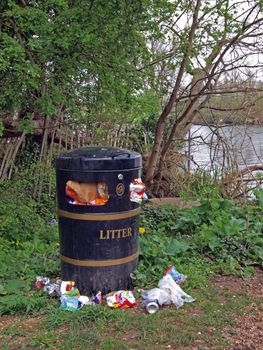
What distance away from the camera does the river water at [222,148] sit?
9.47 metres

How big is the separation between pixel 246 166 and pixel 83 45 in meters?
5.21

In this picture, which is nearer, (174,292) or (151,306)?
(151,306)

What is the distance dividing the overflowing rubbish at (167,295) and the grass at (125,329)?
0.06m

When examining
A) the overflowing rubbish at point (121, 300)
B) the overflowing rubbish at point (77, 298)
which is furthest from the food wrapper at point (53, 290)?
the overflowing rubbish at point (121, 300)

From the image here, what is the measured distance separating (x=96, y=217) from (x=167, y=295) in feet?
2.82

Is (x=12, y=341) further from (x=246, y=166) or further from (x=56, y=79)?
(x=246, y=166)

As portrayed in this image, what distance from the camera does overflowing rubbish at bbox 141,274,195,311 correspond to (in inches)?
150

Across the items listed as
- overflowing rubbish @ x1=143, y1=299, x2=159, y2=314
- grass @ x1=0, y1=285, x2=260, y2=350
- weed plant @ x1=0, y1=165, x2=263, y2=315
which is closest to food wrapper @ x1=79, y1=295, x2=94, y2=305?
grass @ x1=0, y1=285, x2=260, y2=350

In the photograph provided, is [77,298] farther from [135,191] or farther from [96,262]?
[135,191]

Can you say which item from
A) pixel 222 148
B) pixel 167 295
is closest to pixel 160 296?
pixel 167 295

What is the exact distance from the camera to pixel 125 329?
345 cm

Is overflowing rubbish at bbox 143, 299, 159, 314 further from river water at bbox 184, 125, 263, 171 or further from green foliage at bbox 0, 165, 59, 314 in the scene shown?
river water at bbox 184, 125, 263, 171

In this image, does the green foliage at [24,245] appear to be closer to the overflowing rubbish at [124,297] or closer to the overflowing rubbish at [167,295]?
the overflowing rubbish at [124,297]

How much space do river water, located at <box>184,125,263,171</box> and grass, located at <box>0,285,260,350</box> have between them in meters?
5.84
